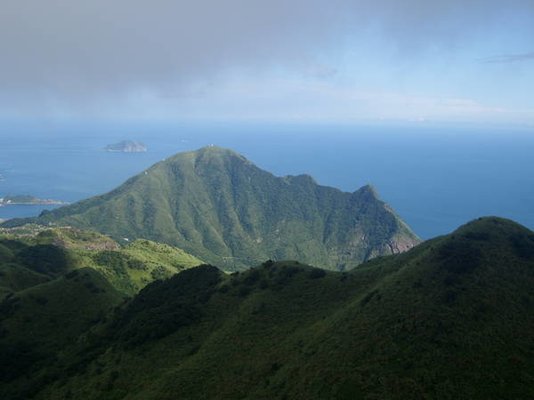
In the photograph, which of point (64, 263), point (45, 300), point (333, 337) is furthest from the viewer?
point (64, 263)

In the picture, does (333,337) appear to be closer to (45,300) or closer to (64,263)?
(45,300)

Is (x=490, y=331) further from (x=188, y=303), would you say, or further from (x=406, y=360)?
(x=188, y=303)

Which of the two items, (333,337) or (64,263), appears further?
(64,263)

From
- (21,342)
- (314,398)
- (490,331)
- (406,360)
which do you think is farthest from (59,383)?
(490,331)

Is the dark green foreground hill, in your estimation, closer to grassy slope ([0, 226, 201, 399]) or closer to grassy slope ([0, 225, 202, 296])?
grassy slope ([0, 226, 201, 399])

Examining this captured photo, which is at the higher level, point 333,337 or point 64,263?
→ point 333,337

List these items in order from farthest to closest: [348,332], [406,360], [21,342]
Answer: [21,342] < [348,332] < [406,360]

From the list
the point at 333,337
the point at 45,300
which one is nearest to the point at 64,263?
the point at 45,300

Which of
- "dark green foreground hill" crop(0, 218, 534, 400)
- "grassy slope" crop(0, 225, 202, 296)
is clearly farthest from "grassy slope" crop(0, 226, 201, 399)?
"dark green foreground hill" crop(0, 218, 534, 400)

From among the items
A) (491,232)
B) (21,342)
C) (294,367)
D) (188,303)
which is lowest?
(21,342)

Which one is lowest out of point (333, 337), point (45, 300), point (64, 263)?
point (64, 263)
